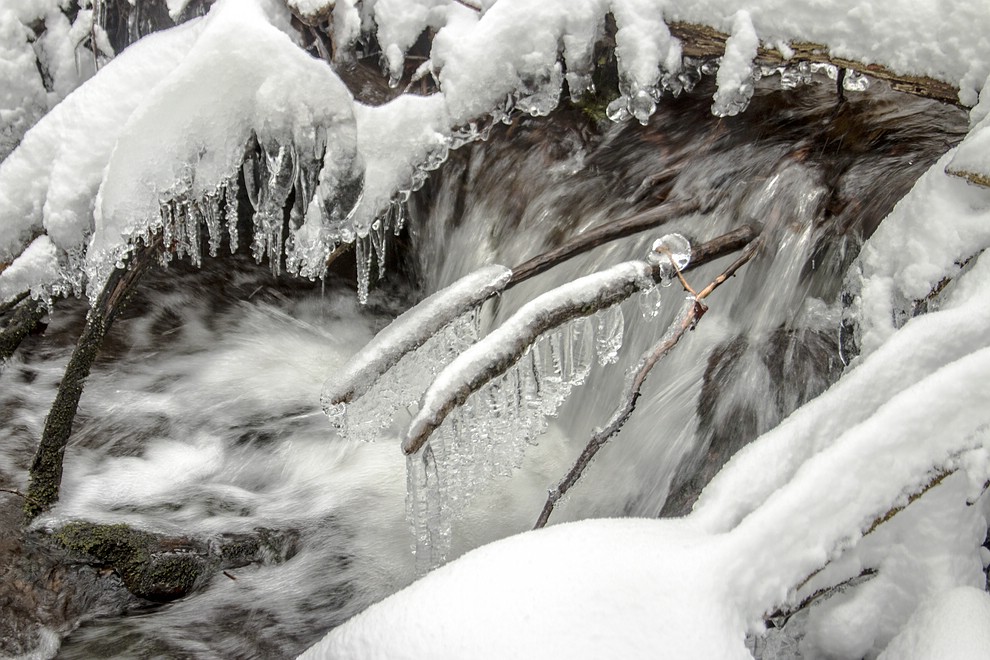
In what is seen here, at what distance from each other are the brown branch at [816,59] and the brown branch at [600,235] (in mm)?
420

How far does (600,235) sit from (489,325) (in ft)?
2.02

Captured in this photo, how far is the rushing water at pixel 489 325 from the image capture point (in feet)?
6.93

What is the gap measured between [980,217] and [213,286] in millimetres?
2423

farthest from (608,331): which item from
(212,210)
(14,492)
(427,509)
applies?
(14,492)

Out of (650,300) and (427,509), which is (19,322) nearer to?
(427,509)

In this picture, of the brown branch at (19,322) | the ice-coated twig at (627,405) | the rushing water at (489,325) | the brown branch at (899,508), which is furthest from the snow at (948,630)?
the brown branch at (19,322)

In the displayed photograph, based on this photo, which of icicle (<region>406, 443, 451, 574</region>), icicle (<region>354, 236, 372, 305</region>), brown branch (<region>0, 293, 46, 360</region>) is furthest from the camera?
brown branch (<region>0, 293, 46, 360</region>)

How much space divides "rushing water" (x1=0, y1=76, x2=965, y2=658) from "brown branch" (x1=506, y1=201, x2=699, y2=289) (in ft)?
0.18

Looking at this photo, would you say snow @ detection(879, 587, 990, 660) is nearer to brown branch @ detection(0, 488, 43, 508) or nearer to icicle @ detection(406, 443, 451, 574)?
icicle @ detection(406, 443, 451, 574)

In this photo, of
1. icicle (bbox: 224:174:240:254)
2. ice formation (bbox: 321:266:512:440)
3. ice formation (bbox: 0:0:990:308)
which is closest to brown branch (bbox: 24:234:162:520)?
ice formation (bbox: 0:0:990:308)

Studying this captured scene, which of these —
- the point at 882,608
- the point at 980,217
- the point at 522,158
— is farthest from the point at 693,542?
the point at 522,158

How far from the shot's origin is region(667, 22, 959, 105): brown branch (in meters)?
1.83

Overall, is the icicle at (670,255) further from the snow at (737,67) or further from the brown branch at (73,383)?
the brown branch at (73,383)

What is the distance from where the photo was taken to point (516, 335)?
1.62 metres
